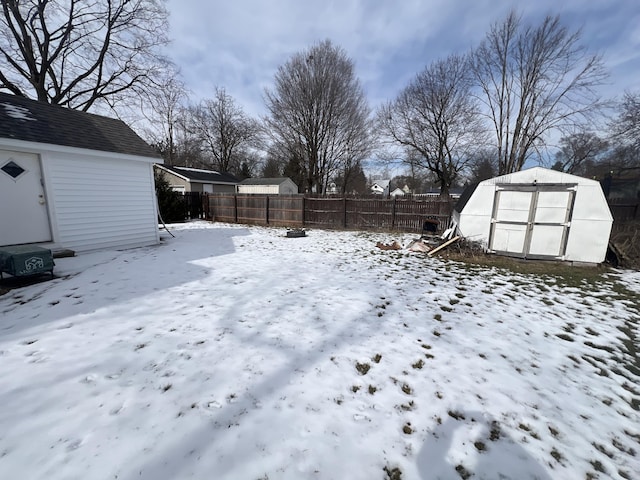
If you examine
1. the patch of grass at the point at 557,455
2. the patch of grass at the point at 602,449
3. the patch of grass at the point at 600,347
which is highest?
the patch of grass at the point at 600,347

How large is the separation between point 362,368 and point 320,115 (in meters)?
19.5

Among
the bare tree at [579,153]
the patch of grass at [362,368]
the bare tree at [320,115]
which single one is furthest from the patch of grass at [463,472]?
the bare tree at [579,153]

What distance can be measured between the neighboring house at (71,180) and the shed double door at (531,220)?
1006 centimetres

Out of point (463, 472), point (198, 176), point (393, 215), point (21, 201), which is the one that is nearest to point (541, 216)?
point (393, 215)

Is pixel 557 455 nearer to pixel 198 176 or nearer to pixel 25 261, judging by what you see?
pixel 25 261

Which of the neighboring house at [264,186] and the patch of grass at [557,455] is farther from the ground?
the neighboring house at [264,186]

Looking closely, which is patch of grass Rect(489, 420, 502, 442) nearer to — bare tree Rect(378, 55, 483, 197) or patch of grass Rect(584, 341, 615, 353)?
patch of grass Rect(584, 341, 615, 353)

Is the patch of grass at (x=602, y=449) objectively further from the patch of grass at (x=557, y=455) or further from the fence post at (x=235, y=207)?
the fence post at (x=235, y=207)

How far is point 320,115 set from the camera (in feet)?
62.7

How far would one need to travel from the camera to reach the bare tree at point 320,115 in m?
18.2

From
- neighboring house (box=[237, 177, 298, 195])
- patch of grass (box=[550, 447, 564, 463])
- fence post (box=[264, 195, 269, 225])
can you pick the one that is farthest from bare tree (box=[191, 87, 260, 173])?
patch of grass (box=[550, 447, 564, 463])

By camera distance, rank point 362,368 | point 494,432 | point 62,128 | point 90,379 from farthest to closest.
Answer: point 62,128 → point 362,368 → point 90,379 → point 494,432

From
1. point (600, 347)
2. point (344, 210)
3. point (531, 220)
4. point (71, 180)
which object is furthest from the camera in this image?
point (344, 210)

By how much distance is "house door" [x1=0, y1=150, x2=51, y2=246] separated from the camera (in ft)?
18.0
